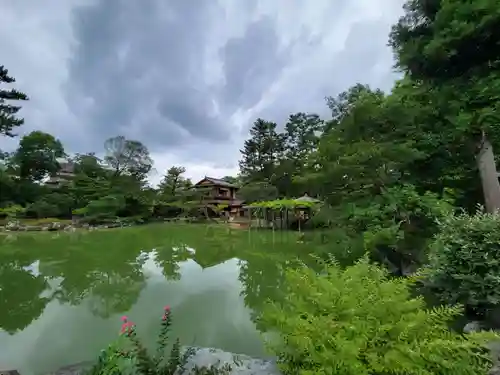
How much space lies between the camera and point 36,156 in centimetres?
2305

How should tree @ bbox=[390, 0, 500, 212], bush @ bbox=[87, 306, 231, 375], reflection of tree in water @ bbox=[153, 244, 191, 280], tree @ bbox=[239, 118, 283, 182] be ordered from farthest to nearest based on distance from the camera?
tree @ bbox=[239, 118, 283, 182]
reflection of tree in water @ bbox=[153, 244, 191, 280]
tree @ bbox=[390, 0, 500, 212]
bush @ bbox=[87, 306, 231, 375]

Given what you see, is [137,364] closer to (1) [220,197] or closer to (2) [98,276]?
(2) [98,276]

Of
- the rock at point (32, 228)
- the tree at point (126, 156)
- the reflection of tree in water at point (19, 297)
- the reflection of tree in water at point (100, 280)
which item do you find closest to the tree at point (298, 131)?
the tree at point (126, 156)

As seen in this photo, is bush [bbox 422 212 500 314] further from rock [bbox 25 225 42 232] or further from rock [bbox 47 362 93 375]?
rock [bbox 25 225 42 232]

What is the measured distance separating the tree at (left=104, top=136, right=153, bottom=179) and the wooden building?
5341mm

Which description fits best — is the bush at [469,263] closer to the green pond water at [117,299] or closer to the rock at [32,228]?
the green pond water at [117,299]

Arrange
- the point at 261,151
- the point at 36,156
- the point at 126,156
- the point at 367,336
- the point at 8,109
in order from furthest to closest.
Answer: the point at 261,151, the point at 126,156, the point at 36,156, the point at 8,109, the point at 367,336

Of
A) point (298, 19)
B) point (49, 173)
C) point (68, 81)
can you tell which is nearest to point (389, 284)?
point (298, 19)

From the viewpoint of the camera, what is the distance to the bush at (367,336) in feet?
4.90

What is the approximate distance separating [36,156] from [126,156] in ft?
22.2

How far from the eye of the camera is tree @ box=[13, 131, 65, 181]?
2273cm

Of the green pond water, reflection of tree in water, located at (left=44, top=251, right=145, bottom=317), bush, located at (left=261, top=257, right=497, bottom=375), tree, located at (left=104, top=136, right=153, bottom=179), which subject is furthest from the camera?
tree, located at (left=104, top=136, right=153, bottom=179)

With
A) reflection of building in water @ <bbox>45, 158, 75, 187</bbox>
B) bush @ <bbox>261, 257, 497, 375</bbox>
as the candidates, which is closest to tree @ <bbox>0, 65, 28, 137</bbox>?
bush @ <bbox>261, 257, 497, 375</bbox>

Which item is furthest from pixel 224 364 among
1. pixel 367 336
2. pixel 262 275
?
pixel 262 275
